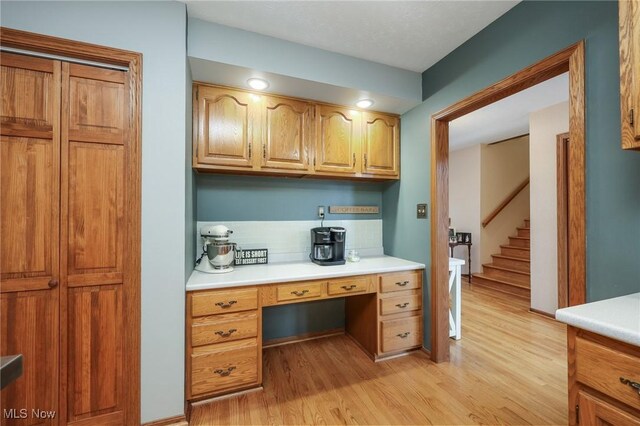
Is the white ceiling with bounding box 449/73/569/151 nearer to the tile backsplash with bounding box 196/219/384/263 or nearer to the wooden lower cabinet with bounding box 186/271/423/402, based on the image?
the tile backsplash with bounding box 196/219/384/263

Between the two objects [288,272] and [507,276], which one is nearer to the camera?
[288,272]

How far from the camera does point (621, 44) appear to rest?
1.06m

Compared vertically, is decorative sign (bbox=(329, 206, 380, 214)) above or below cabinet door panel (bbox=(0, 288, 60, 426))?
above

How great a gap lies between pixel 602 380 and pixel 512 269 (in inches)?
168

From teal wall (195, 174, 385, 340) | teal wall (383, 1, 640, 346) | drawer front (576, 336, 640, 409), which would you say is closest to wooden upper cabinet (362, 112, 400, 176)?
teal wall (195, 174, 385, 340)

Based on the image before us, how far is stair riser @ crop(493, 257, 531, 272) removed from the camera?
4453 millimetres

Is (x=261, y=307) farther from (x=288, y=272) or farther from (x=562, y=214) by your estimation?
(x=562, y=214)

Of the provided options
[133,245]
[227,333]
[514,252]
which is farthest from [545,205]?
[133,245]

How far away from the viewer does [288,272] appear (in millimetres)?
2168

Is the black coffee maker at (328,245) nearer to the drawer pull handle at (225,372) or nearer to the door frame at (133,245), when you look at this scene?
the drawer pull handle at (225,372)

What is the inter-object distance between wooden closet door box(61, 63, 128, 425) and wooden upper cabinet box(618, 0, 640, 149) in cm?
239

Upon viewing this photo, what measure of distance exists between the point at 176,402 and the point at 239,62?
2.23m

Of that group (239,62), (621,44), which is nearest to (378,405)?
(621,44)

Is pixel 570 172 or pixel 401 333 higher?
pixel 570 172
